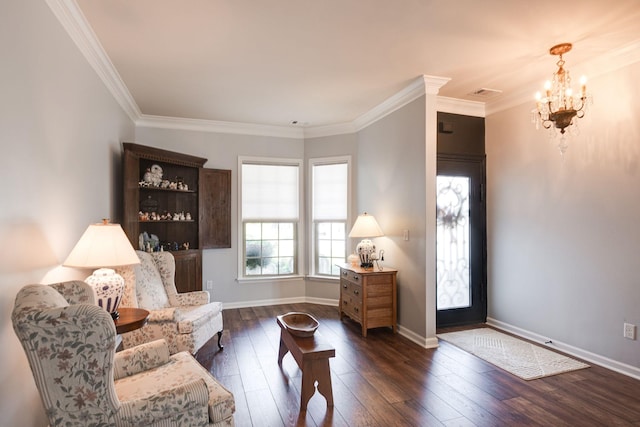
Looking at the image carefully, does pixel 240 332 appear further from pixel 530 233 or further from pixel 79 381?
pixel 530 233

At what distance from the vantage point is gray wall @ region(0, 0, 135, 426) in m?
1.69

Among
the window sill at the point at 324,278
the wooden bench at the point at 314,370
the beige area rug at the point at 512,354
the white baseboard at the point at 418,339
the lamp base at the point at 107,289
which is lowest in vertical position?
the beige area rug at the point at 512,354

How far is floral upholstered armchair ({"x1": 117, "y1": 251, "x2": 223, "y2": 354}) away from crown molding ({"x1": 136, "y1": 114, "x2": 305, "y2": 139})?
2095 millimetres

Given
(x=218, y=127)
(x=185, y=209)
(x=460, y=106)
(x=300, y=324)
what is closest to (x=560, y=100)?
(x=460, y=106)

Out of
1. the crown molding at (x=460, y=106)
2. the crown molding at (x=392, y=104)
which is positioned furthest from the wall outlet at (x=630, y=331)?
the crown molding at (x=392, y=104)

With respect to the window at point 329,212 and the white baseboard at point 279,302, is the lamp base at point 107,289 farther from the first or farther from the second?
the window at point 329,212

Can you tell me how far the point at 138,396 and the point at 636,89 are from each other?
4.32 metres

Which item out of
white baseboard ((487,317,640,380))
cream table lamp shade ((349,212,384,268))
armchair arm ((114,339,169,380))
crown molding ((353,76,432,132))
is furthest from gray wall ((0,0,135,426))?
white baseboard ((487,317,640,380))

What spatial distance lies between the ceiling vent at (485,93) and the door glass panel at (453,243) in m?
0.97

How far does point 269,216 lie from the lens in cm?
539

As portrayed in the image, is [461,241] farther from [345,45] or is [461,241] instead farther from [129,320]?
A: [129,320]

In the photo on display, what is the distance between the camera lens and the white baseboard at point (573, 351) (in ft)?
9.80

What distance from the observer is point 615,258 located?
10.1 ft

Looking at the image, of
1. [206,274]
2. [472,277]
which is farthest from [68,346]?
[472,277]
